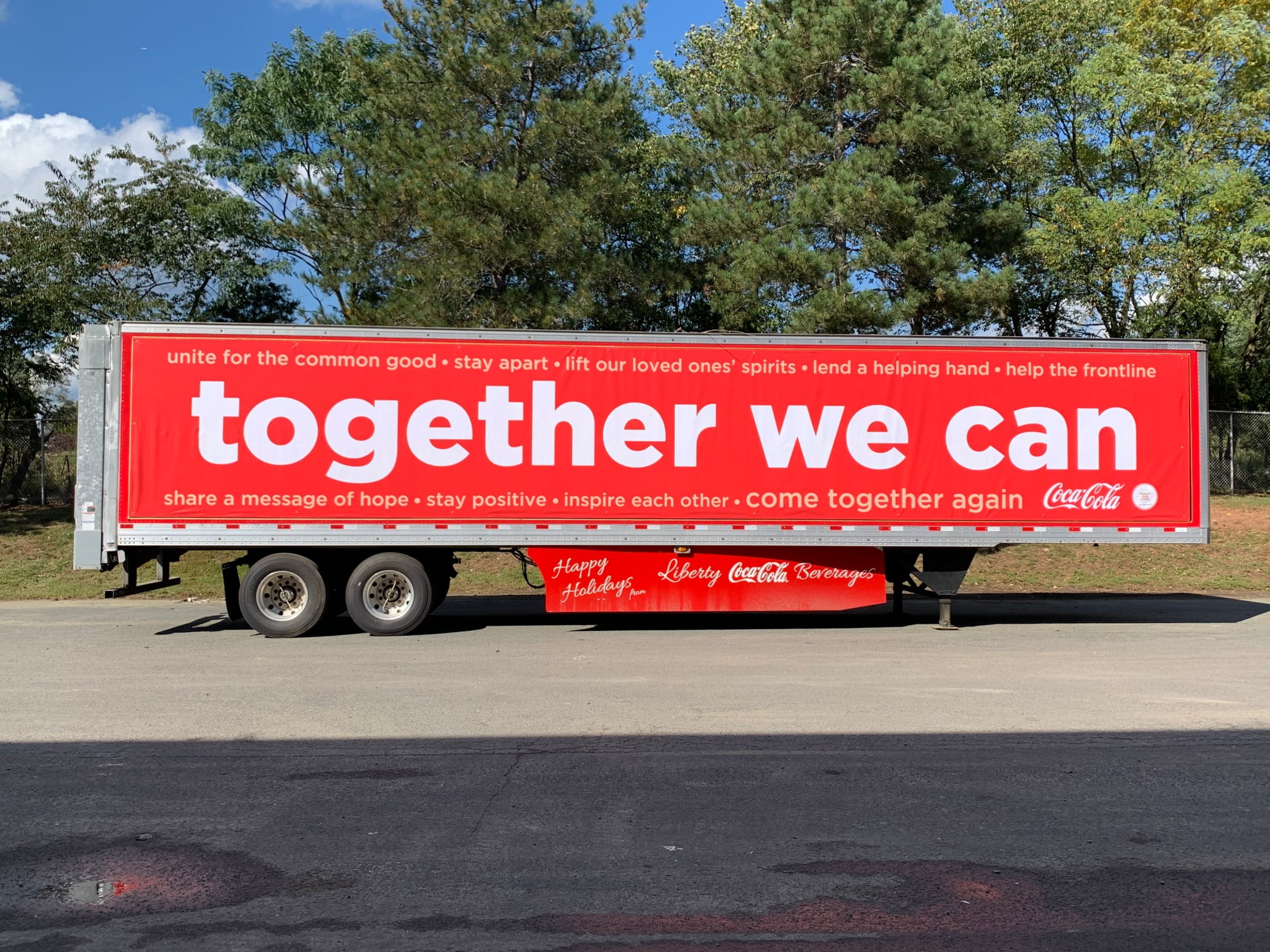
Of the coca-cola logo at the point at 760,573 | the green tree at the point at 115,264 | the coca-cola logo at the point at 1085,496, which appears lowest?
the coca-cola logo at the point at 760,573

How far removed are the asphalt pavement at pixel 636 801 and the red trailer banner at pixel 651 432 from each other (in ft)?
7.41

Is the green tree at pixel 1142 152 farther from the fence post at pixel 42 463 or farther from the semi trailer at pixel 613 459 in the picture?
the fence post at pixel 42 463

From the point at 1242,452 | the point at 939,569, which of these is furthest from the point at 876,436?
the point at 1242,452

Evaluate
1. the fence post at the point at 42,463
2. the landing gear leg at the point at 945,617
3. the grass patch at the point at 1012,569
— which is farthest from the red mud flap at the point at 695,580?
the fence post at the point at 42,463

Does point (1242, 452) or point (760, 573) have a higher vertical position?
point (1242, 452)

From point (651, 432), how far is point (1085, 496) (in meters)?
5.29

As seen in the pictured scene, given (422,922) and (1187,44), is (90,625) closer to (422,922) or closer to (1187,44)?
(422,922)

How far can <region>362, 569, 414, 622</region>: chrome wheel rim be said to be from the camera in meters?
12.8

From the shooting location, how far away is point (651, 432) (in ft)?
42.6

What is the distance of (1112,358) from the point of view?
13.3m

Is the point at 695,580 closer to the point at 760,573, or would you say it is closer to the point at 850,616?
the point at 760,573

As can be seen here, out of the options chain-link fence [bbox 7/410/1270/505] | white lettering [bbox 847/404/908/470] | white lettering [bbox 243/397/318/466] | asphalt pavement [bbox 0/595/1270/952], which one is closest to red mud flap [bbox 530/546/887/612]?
white lettering [bbox 847/404/908/470]

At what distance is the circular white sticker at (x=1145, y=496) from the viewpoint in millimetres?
13273

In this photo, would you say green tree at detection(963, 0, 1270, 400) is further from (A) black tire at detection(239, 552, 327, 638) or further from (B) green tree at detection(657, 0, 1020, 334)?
(A) black tire at detection(239, 552, 327, 638)
